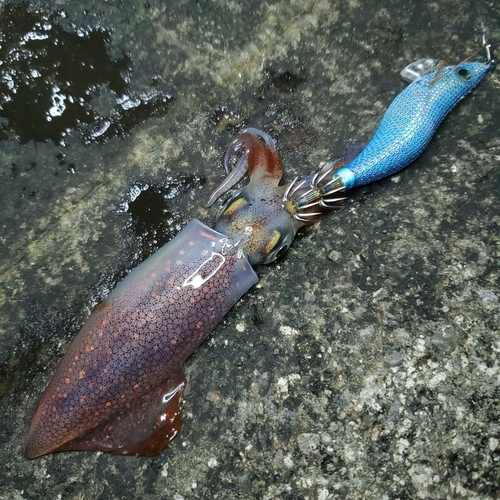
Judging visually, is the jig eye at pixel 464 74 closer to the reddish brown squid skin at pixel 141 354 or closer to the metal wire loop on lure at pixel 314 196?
the metal wire loop on lure at pixel 314 196

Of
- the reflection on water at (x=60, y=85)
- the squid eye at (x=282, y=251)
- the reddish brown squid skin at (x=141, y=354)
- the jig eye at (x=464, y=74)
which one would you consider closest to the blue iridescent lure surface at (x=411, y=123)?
the jig eye at (x=464, y=74)

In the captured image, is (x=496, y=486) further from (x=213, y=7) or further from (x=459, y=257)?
(x=213, y=7)

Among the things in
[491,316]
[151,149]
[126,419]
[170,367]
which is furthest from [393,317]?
[151,149]

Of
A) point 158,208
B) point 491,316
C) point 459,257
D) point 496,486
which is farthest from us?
point 158,208

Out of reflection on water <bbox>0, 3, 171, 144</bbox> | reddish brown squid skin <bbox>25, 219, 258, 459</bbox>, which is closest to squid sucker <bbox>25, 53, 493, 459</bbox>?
reddish brown squid skin <bbox>25, 219, 258, 459</bbox>

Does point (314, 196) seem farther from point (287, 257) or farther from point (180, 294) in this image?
point (180, 294)

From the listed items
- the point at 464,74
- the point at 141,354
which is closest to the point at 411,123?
the point at 464,74
